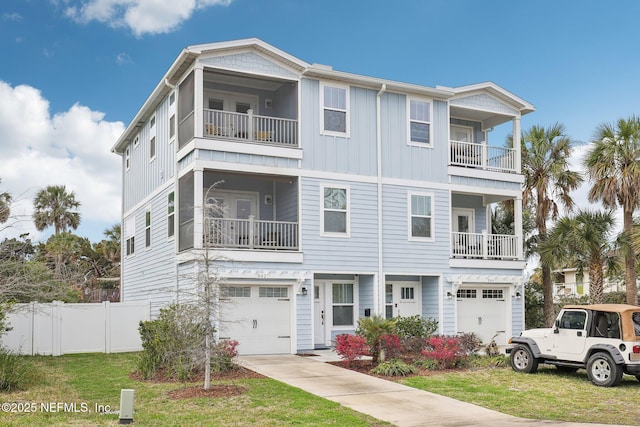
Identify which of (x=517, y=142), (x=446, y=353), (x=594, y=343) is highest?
(x=517, y=142)

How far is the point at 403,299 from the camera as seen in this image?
976 inches

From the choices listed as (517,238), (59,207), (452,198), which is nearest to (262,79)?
(452,198)

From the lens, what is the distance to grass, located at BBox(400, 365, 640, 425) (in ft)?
40.9

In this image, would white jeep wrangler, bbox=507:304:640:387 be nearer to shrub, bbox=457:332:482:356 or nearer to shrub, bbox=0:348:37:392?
shrub, bbox=457:332:482:356

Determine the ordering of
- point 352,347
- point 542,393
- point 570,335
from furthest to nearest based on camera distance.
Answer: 1. point 352,347
2. point 570,335
3. point 542,393

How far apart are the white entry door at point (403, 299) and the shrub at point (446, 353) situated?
5984mm

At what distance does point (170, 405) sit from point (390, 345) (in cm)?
710

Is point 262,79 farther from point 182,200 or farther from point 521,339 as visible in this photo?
point 521,339

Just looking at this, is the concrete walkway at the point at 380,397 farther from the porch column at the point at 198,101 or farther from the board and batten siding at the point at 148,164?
the board and batten siding at the point at 148,164

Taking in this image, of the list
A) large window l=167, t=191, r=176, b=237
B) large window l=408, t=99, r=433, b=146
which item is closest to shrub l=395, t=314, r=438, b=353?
large window l=408, t=99, r=433, b=146

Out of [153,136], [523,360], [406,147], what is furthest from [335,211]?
[523,360]

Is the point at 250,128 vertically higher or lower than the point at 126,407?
higher

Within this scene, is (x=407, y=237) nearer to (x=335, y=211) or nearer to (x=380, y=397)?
(x=335, y=211)

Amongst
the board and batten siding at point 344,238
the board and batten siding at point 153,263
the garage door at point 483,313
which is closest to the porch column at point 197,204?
the board and batten siding at point 153,263
